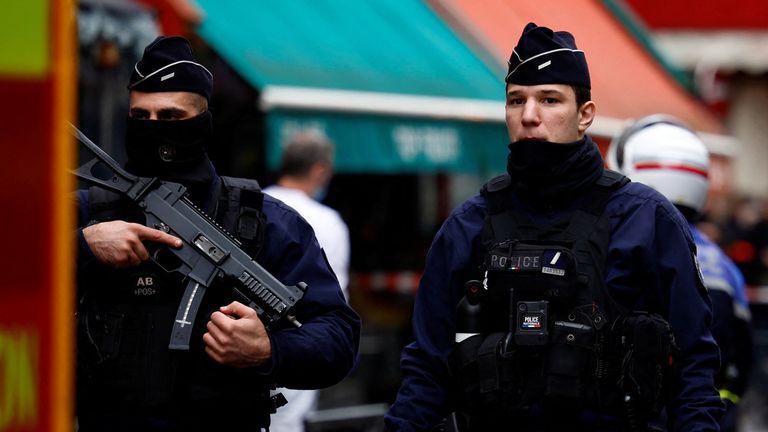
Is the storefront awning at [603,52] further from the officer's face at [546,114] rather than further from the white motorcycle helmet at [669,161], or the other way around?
the officer's face at [546,114]

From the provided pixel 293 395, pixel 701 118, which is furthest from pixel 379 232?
pixel 293 395

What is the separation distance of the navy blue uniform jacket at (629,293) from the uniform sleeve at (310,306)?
0.61ft

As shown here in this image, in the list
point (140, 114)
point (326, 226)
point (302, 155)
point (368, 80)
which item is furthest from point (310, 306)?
point (368, 80)

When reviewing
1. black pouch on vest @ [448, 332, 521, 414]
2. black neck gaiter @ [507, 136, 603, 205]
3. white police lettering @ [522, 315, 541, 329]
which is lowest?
black pouch on vest @ [448, 332, 521, 414]

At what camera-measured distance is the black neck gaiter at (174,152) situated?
12.6ft

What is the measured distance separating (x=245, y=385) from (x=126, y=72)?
4031mm

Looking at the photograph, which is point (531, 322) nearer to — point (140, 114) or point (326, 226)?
point (140, 114)

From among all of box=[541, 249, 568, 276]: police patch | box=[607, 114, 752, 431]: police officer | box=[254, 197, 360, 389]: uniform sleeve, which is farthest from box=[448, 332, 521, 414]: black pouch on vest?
box=[607, 114, 752, 431]: police officer

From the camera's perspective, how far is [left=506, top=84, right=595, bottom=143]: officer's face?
3777mm

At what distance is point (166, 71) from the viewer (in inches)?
152

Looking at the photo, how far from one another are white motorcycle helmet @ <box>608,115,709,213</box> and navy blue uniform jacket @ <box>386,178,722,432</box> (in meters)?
1.54

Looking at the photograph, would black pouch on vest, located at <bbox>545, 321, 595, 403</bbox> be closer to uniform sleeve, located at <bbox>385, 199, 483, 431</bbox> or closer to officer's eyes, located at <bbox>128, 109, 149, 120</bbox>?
uniform sleeve, located at <bbox>385, 199, 483, 431</bbox>

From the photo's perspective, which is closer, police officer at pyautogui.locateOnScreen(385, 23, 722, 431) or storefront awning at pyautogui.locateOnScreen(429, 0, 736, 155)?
police officer at pyautogui.locateOnScreen(385, 23, 722, 431)

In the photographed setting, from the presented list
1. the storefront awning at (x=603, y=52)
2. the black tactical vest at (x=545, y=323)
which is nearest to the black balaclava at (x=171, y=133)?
the black tactical vest at (x=545, y=323)
